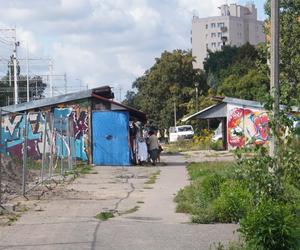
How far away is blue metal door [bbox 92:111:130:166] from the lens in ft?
95.7

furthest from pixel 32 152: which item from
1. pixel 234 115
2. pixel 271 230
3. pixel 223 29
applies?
pixel 223 29

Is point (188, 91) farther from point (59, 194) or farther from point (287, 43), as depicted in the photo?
point (59, 194)

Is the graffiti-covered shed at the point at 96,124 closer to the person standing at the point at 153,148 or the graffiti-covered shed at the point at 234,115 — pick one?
the person standing at the point at 153,148

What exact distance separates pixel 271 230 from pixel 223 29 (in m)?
152

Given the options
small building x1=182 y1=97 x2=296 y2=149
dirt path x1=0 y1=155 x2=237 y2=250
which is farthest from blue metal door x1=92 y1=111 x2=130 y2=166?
small building x1=182 y1=97 x2=296 y2=149

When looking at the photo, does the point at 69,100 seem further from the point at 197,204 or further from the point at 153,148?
the point at 197,204

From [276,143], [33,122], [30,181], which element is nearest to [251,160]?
[276,143]

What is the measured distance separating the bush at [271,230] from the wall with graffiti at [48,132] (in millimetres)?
8421

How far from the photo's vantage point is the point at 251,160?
28.2ft

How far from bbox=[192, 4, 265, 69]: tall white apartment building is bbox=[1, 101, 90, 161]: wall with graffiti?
416 ft

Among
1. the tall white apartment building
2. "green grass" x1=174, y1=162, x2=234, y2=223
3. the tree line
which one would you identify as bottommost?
"green grass" x1=174, y1=162, x2=234, y2=223

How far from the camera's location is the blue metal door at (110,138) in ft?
95.7

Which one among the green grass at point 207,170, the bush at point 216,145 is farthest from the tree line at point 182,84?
the green grass at point 207,170

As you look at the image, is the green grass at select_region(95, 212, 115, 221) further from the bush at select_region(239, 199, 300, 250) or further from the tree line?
the tree line
